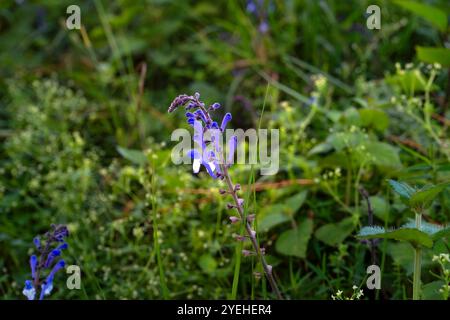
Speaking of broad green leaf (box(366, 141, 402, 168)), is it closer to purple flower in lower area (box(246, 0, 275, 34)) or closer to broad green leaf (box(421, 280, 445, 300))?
broad green leaf (box(421, 280, 445, 300))

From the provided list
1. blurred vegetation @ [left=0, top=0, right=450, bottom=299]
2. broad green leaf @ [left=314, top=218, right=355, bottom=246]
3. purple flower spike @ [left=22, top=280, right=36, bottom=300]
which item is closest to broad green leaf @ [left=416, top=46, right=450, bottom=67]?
blurred vegetation @ [left=0, top=0, right=450, bottom=299]

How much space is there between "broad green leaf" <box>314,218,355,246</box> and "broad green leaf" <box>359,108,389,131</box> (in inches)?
16.5

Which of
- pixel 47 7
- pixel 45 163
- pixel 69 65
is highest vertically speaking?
pixel 47 7

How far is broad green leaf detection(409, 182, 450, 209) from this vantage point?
4.53ft

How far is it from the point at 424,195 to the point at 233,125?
70.9 inches

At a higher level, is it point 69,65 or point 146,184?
point 69,65

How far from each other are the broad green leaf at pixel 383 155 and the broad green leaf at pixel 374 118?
9cm

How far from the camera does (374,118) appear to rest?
2.27 m

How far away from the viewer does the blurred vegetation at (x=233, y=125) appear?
2.11 metres

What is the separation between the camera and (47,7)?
411 cm

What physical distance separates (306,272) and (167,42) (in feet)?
6.79

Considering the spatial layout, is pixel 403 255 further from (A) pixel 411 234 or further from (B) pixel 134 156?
(B) pixel 134 156

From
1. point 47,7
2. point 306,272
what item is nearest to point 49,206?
point 306,272
